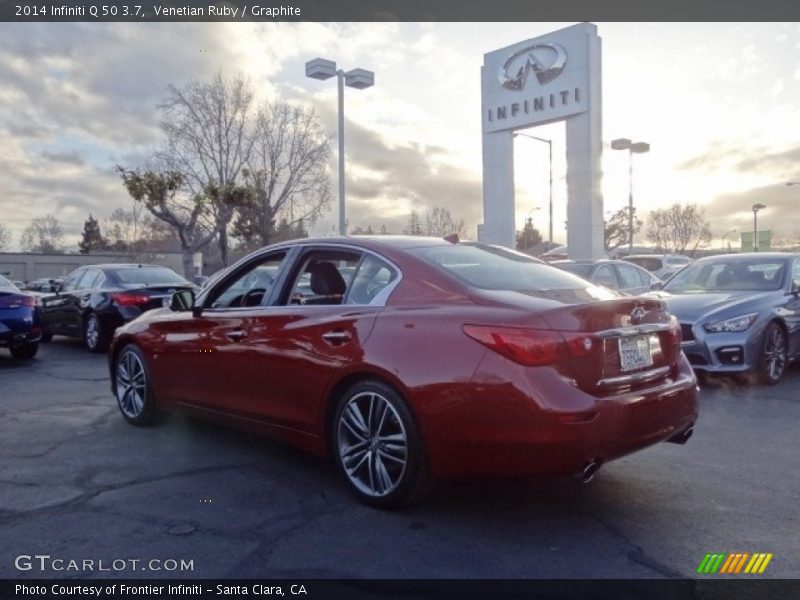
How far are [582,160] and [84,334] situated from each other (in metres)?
18.7

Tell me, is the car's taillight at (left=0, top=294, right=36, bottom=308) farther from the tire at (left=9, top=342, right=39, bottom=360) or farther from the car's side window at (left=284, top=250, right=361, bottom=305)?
the car's side window at (left=284, top=250, right=361, bottom=305)

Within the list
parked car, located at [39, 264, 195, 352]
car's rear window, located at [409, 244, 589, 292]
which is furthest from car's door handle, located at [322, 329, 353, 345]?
parked car, located at [39, 264, 195, 352]

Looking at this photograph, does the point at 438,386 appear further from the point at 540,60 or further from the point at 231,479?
the point at 540,60

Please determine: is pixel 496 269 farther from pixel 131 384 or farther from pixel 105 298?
pixel 105 298

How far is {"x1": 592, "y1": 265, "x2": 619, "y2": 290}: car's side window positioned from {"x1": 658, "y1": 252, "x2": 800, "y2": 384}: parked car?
7.45 feet

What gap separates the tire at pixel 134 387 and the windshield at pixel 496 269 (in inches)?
111

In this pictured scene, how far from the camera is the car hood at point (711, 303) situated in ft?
24.6

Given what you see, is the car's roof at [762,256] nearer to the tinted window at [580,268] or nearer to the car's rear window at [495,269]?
the tinted window at [580,268]

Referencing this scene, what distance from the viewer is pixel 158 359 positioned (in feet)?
18.6

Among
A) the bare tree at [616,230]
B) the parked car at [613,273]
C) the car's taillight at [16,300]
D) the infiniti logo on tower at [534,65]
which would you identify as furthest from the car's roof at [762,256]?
the bare tree at [616,230]

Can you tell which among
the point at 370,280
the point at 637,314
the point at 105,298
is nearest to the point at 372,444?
the point at 370,280

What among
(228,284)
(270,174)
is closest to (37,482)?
(228,284)

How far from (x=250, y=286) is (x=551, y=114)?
22.5 metres

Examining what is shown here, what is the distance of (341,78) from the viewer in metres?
21.6
